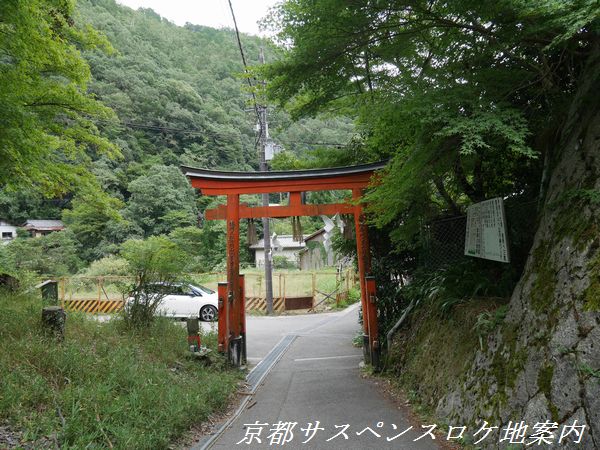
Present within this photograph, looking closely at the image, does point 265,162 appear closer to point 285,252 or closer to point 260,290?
point 260,290

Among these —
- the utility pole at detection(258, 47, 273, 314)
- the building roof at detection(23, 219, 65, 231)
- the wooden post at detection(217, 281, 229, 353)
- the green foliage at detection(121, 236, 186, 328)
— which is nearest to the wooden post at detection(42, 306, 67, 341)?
the green foliage at detection(121, 236, 186, 328)

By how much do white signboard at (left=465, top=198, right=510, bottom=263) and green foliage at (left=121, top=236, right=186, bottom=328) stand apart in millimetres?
5108

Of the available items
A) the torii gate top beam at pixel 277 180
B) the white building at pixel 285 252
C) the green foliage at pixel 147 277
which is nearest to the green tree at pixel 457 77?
the torii gate top beam at pixel 277 180

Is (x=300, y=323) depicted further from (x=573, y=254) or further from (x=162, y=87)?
(x=162, y=87)

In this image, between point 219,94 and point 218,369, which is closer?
point 218,369

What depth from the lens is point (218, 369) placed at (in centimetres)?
717

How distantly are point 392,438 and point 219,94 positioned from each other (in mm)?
54496

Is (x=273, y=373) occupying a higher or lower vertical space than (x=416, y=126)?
lower

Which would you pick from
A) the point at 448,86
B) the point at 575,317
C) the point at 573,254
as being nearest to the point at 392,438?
the point at 575,317

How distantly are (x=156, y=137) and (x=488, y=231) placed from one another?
163 feet

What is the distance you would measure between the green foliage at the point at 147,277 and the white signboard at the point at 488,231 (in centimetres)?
511

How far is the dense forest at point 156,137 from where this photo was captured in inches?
1153

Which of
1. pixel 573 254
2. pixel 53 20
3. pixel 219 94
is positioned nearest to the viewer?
pixel 573 254

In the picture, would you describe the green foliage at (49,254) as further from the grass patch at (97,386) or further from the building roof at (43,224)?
the grass patch at (97,386)
